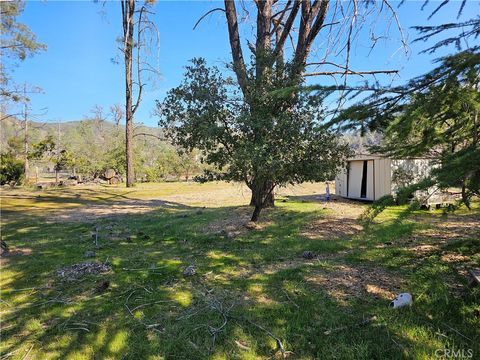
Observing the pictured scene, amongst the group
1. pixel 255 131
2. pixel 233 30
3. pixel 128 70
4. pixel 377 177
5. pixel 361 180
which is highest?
pixel 128 70

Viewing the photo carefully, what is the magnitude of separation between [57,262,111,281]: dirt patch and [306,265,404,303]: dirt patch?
2565 millimetres

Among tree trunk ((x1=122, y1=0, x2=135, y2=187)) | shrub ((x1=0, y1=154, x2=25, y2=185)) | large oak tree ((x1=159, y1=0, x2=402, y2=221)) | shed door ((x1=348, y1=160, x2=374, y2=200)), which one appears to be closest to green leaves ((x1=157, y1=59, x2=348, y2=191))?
large oak tree ((x1=159, y1=0, x2=402, y2=221))

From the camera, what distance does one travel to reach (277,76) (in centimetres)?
484

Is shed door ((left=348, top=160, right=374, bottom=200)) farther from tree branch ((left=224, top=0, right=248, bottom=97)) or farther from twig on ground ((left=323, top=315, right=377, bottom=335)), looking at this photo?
twig on ground ((left=323, top=315, right=377, bottom=335))

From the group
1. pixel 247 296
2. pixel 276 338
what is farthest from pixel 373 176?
pixel 276 338

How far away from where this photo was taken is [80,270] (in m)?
3.79

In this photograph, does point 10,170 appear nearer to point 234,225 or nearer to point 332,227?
point 234,225

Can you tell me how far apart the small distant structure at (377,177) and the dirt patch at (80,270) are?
730cm

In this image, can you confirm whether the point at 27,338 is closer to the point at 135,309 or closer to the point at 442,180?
the point at 135,309

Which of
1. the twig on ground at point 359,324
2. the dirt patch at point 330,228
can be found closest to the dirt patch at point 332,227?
the dirt patch at point 330,228

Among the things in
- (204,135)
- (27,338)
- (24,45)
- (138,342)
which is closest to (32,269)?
(27,338)

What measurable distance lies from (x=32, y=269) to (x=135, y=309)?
2.17 meters

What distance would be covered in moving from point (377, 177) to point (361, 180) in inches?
41.5

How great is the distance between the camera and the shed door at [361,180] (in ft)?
39.0
